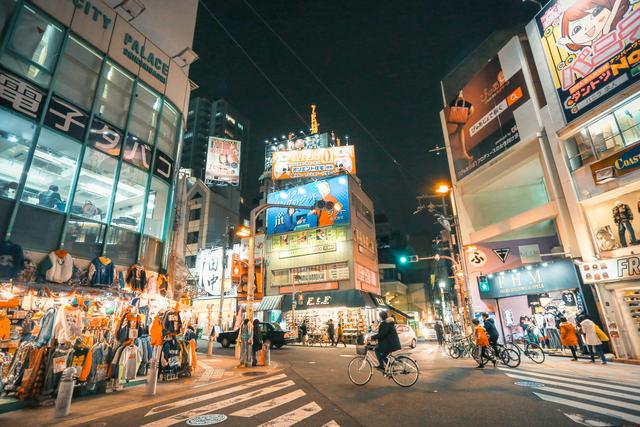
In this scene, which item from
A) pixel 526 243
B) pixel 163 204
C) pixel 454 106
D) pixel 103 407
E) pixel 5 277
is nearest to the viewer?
pixel 103 407

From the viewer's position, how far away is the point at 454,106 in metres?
24.2

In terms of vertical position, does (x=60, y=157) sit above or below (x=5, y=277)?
above

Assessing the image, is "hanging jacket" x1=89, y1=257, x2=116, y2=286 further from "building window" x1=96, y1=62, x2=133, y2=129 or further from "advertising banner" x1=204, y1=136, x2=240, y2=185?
"advertising banner" x1=204, y1=136, x2=240, y2=185

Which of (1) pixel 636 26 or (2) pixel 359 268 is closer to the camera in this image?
(1) pixel 636 26

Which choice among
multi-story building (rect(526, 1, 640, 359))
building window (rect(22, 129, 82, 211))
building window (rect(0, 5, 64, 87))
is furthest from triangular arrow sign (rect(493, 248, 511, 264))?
building window (rect(0, 5, 64, 87))

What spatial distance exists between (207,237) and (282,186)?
14879 millimetres

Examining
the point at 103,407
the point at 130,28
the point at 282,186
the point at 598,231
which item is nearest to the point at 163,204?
the point at 130,28

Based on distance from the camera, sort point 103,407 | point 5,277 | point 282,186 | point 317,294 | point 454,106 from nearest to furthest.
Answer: point 103,407, point 5,277, point 454,106, point 317,294, point 282,186

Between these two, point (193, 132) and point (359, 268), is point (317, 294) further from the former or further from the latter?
point (193, 132)

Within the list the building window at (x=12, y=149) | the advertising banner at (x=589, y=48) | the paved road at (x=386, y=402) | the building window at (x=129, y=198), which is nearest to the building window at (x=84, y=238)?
the building window at (x=129, y=198)

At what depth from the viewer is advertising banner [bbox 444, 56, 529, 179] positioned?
734 inches

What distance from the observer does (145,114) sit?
1281 centimetres

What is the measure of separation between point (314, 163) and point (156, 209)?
27.4 meters

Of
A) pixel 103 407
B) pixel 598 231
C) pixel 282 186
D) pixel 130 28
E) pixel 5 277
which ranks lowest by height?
pixel 103 407
